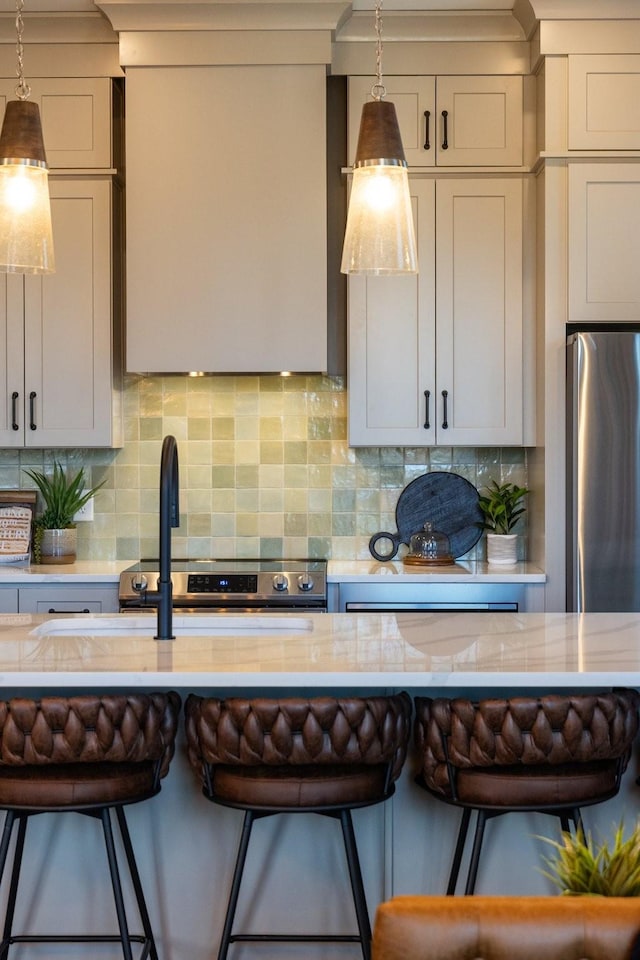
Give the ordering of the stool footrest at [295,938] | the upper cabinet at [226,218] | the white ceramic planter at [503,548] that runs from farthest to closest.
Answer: the white ceramic planter at [503,548] → the upper cabinet at [226,218] → the stool footrest at [295,938]

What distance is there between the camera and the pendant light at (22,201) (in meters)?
2.21

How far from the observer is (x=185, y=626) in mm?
2740

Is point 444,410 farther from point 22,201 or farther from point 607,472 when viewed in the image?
point 22,201

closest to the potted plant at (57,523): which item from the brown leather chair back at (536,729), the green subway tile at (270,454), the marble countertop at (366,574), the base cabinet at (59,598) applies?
the marble countertop at (366,574)

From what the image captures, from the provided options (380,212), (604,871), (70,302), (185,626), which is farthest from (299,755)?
(70,302)

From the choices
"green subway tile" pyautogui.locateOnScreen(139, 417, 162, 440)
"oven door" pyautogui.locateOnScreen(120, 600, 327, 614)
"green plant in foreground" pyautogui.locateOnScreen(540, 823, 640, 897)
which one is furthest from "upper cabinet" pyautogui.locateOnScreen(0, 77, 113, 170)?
"green plant in foreground" pyautogui.locateOnScreen(540, 823, 640, 897)

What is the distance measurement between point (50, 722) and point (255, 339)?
2.26 m

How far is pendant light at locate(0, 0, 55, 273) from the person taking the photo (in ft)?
7.26

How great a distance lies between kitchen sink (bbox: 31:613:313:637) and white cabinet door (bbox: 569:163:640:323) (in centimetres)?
184

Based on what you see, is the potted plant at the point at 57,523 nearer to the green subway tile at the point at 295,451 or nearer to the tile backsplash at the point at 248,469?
the tile backsplash at the point at 248,469

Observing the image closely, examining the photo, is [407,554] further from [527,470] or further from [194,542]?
[194,542]

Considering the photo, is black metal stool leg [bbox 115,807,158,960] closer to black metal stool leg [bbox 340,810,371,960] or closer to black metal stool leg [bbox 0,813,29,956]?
black metal stool leg [bbox 0,813,29,956]

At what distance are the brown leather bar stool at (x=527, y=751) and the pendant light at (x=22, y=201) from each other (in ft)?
4.14

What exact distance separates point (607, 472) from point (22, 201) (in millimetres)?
2286
